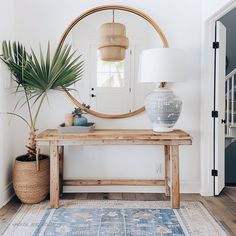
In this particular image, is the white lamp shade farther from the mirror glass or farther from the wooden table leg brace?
the wooden table leg brace

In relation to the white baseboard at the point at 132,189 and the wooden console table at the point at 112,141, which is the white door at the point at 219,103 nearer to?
the white baseboard at the point at 132,189

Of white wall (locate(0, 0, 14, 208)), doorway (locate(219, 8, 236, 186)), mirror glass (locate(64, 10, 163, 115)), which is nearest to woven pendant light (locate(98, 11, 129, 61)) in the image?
mirror glass (locate(64, 10, 163, 115))

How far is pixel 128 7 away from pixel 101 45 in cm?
51

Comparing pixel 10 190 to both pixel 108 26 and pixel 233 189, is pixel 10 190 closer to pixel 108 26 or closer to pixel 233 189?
pixel 108 26

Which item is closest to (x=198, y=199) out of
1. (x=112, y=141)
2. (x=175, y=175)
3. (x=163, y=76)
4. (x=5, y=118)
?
(x=175, y=175)

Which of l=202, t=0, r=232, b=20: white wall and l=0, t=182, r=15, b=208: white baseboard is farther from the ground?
l=202, t=0, r=232, b=20: white wall

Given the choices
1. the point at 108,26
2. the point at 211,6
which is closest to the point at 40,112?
the point at 108,26

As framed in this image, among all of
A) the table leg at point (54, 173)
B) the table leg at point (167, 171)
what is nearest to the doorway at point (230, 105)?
the table leg at point (167, 171)

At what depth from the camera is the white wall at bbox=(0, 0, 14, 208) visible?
9.89 feet

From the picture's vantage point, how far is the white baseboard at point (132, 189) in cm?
341

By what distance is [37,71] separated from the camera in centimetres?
300

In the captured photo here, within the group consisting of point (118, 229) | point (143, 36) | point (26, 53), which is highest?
point (143, 36)

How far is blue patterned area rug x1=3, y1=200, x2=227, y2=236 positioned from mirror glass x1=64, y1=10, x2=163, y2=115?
104 cm

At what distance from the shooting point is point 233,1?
101 inches
